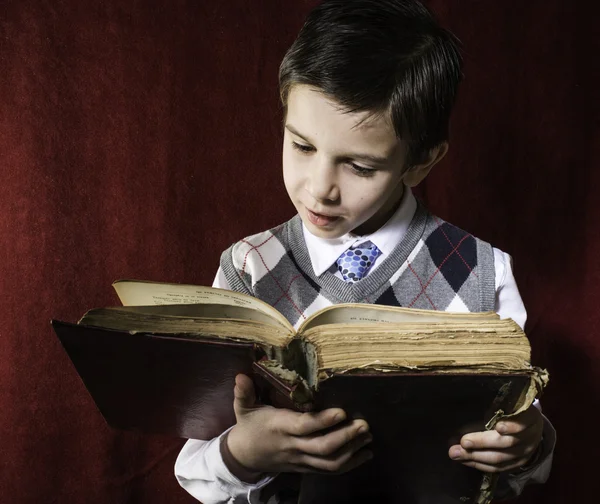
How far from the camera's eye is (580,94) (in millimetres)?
1152

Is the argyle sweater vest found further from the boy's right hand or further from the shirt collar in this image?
the boy's right hand

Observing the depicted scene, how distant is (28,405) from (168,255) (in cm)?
31

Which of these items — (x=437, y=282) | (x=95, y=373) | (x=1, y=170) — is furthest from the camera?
(x=1, y=170)

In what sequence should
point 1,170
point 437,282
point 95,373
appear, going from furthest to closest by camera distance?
point 1,170 → point 437,282 → point 95,373

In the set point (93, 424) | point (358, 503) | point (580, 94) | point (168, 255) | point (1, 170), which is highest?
point (580, 94)

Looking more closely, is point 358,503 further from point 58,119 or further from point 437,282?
point 58,119

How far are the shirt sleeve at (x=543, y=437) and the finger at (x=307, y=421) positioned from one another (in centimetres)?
30

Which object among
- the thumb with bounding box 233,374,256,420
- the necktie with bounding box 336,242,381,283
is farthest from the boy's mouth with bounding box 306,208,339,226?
the thumb with bounding box 233,374,256,420

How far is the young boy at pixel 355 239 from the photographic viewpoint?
749 millimetres

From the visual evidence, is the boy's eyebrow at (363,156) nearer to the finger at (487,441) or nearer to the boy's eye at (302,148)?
the boy's eye at (302,148)

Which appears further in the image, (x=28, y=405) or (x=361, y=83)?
(x=28, y=405)

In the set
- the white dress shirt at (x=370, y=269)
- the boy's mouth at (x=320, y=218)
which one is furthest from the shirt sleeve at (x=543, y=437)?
the boy's mouth at (x=320, y=218)

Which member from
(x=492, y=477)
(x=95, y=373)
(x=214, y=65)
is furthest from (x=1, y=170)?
(x=492, y=477)

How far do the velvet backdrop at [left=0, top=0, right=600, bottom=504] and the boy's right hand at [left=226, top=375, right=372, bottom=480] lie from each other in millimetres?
445
